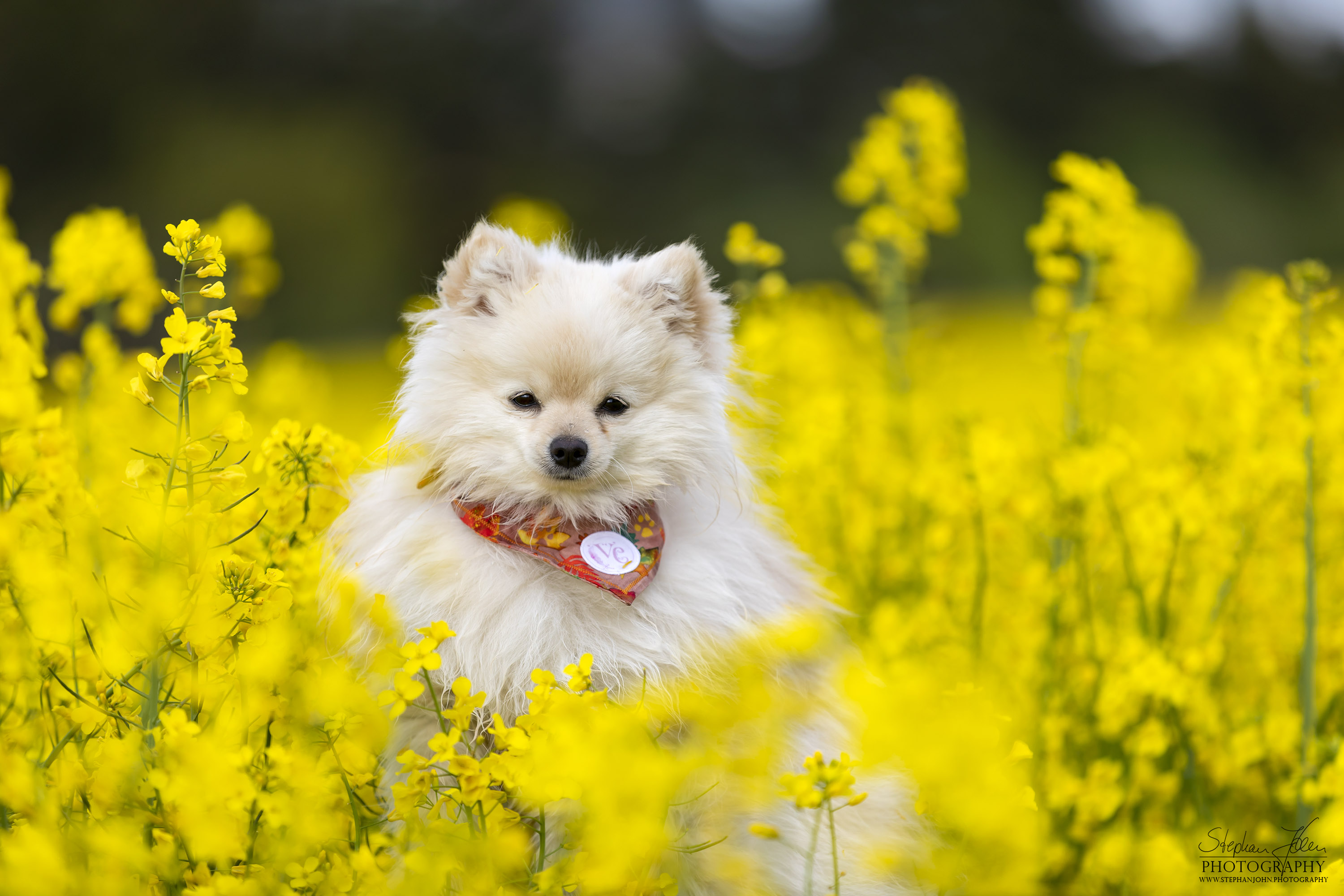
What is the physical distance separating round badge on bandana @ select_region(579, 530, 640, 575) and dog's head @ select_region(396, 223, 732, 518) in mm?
87

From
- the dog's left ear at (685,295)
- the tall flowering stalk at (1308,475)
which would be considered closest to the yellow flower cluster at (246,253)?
the dog's left ear at (685,295)

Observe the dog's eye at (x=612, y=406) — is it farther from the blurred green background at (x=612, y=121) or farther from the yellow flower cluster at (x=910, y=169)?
the blurred green background at (x=612, y=121)

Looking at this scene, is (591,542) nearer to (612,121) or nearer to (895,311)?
(895,311)

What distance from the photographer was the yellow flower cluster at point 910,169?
14.0ft

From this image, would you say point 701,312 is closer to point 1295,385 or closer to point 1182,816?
point 1295,385

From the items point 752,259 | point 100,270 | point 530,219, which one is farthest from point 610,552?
point 530,219

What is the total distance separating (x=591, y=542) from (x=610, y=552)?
0.06 meters

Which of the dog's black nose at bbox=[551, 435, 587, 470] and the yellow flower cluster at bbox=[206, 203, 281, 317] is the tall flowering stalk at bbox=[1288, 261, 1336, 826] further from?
the yellow flower cluster at bbox=[206, 203, 281, 317]

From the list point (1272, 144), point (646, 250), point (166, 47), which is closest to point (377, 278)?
point (166, 47)

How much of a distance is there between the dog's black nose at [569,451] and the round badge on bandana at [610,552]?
203mm

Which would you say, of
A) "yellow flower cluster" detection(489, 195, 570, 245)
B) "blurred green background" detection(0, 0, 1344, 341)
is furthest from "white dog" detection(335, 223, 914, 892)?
"blurred green background" detection(0, 0, 1344, 341)

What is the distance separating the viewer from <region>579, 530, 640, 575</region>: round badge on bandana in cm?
254

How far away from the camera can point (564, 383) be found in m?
2.61

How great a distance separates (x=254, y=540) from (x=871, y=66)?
778 inches
